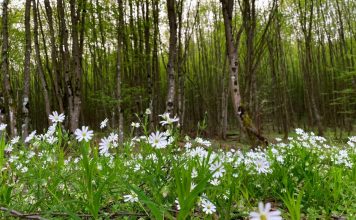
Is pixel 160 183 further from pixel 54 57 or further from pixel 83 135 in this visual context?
pixel 54 57

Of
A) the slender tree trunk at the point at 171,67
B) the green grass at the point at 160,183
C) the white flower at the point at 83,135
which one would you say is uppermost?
the slender tree trunk at the point at 171,67

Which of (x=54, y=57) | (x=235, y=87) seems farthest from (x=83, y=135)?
(x=54, y=57)

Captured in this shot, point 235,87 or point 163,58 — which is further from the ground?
point 163,58

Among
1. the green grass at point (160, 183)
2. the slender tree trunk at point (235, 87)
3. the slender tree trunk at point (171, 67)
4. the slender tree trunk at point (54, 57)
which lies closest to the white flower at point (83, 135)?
the green grass at point (160, 183)

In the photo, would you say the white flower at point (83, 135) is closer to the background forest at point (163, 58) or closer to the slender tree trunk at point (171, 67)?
the background forest at point (163, 58)

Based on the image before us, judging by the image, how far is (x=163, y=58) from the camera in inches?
785

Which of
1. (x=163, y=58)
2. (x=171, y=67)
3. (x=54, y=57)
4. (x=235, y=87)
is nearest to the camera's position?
(x=235, y=87)

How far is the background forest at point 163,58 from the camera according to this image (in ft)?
39.2

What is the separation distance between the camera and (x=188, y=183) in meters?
1.80

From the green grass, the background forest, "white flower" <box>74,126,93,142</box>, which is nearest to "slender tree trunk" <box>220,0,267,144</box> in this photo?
the background forest

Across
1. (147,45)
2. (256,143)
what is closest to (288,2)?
(147,45)

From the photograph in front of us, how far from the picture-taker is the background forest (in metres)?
11.9

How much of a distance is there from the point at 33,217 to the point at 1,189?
599 mm

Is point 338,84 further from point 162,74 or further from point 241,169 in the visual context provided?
point 241,169
